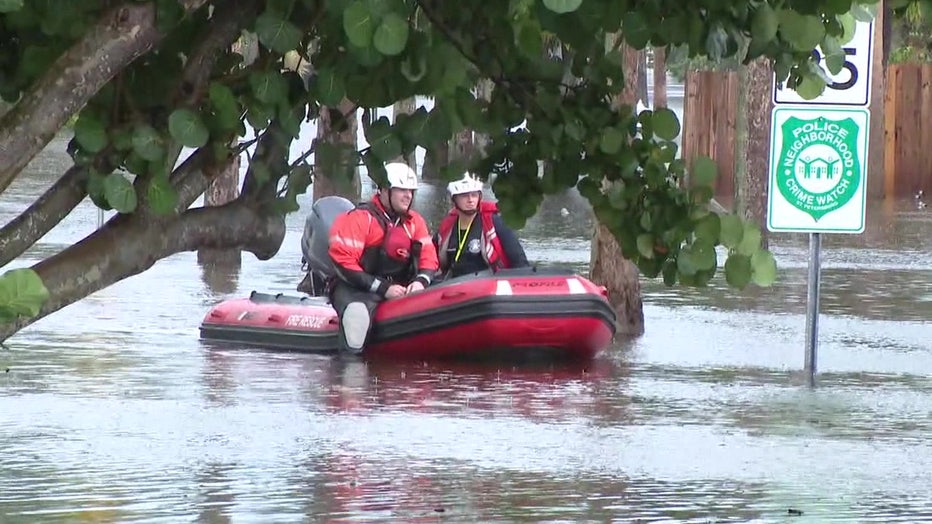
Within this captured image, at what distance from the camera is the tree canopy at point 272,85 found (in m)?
5.20

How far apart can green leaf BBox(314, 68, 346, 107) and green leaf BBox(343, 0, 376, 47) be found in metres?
0.45

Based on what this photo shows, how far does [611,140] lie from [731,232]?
1.59ft

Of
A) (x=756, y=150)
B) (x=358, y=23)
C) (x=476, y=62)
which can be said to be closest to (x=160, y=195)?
(x=358, y=23)

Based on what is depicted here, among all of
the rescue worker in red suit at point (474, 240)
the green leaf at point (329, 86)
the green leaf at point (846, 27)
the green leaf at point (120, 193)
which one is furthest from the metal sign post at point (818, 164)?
the green leaf at point (120, 193)

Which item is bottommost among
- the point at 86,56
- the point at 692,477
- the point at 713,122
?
the point at 692,477

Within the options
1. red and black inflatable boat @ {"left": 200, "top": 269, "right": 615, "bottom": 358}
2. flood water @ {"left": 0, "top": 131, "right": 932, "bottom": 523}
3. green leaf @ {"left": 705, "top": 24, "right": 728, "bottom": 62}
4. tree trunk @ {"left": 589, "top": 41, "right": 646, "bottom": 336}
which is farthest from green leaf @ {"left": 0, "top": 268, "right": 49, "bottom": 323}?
tree trunk @ {"left": 589, "top": 41, "right": 646, "bottom": 336}

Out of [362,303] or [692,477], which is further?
[362,303]

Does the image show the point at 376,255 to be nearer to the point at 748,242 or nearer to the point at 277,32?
the point at 748,242

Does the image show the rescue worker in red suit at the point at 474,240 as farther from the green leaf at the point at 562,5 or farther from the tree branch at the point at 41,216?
the green leaf at the point at 562,5

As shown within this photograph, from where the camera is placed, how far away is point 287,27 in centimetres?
546

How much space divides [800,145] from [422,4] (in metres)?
8.06

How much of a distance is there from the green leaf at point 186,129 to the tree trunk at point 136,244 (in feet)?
0.88

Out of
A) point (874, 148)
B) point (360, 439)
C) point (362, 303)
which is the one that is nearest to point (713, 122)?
point (874, 148)

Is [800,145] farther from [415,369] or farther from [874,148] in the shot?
[874,148]
